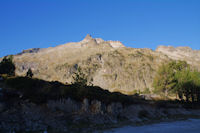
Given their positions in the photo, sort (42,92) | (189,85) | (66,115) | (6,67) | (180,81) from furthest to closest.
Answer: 1. (6,67)
2. (180,81)
3. (189,85)
4. (42,92)
5. (66,115)

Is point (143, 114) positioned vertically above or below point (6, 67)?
below

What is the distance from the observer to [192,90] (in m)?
59.1

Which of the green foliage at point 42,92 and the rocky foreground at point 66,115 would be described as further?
the green foliage at point 42,92

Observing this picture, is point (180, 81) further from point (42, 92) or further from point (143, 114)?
point (42, 92)

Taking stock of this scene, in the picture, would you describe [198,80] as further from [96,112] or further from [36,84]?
[36,84]

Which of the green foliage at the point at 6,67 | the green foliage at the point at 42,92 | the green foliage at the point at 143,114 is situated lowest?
the green foliage at the point at 143,114

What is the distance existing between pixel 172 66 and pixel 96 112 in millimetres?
47528

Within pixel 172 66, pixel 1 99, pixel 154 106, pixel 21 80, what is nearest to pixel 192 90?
pixel 172 66

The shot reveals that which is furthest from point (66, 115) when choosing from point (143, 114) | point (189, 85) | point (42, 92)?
point (189, 85)

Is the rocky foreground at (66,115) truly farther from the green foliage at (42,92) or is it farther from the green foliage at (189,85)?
the green foliage at (189,85)

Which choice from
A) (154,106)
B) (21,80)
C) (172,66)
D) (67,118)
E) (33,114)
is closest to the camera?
(33,114)

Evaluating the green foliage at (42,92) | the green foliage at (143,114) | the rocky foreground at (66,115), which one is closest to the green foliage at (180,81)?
the rocky foreground at (66,115)

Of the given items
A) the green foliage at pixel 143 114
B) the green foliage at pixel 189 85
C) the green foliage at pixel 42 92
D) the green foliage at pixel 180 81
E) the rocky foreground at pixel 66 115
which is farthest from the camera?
the green foliage at pixel 180 81

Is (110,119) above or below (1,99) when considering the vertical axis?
below
